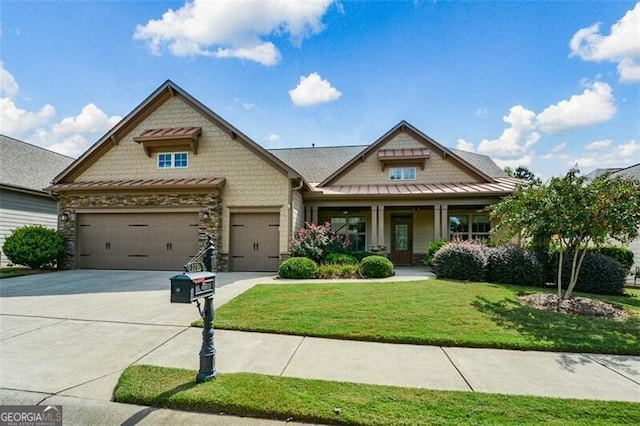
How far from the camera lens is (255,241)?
1280 centimetres

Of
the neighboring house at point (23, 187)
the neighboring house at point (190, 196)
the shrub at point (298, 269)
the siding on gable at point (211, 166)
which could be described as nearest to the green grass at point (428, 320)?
the shrub at point (298, 269)

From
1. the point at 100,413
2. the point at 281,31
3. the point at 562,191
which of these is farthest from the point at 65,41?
the point at 562,191

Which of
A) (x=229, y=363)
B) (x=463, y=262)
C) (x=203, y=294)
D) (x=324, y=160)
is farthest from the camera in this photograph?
(x=324, y=160)

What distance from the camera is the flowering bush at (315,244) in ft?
40.0

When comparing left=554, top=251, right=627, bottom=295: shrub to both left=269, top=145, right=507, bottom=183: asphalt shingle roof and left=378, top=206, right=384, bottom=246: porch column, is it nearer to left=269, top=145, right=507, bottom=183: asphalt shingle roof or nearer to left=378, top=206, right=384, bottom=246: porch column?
left=378, top=206, right=384, bottom=246: porch column

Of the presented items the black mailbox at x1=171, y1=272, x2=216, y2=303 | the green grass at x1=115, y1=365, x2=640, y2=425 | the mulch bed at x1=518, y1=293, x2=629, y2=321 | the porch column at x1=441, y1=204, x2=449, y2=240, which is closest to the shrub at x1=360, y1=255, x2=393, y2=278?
the mulch bed at x1=518, y1=293, x2=629, y2=321

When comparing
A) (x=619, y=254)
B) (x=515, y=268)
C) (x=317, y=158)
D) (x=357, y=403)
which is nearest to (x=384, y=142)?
(x=317, y=158)

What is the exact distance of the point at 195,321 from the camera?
600 cm

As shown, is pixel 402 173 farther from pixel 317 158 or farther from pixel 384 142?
pixel 317 158

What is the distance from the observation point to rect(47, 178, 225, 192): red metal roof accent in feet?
40.9

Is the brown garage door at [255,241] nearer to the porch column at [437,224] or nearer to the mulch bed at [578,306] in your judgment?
the porch column at [437,224]

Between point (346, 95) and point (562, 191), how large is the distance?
30.8ft

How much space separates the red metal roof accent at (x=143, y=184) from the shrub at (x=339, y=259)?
5226 mm

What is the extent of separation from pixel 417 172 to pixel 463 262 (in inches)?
280
